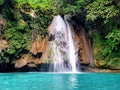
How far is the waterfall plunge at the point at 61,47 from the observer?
26.7 metres

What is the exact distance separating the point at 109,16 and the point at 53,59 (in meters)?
5.59

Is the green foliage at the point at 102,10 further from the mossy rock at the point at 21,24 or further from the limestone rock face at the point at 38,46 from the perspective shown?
the mossy rock at the point at 21,24

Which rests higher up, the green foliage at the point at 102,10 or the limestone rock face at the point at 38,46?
the green foliage at the point at 102,10

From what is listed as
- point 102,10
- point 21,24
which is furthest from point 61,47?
point 102,10

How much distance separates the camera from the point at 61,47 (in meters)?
27.3

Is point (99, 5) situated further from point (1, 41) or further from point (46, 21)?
point (1, 41)

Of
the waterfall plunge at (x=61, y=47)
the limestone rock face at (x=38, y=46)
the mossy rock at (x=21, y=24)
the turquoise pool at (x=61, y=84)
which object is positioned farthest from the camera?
the mossy rock at (x=21, y=24)

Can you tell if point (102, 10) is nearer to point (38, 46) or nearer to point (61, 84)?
point (38, 46)

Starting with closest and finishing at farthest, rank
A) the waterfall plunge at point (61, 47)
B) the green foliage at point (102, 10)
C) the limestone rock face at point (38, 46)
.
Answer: the green foliage at point (102, 10), the limestone rock face at point (38, 46), the waterfall plunge at point (61, 47)

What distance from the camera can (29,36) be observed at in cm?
2734

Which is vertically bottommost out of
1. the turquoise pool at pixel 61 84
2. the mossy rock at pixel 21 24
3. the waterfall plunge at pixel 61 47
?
the turquoise pool at pixel 61 84

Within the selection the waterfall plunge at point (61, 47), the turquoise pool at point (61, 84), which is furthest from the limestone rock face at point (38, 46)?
the turquoise pool at point (61, 84)

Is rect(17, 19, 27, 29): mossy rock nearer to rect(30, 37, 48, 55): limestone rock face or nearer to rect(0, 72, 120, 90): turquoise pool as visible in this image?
rect(30, 37, 48, 55): limestone rock face

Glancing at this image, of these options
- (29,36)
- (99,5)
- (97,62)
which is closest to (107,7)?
(99,5)
